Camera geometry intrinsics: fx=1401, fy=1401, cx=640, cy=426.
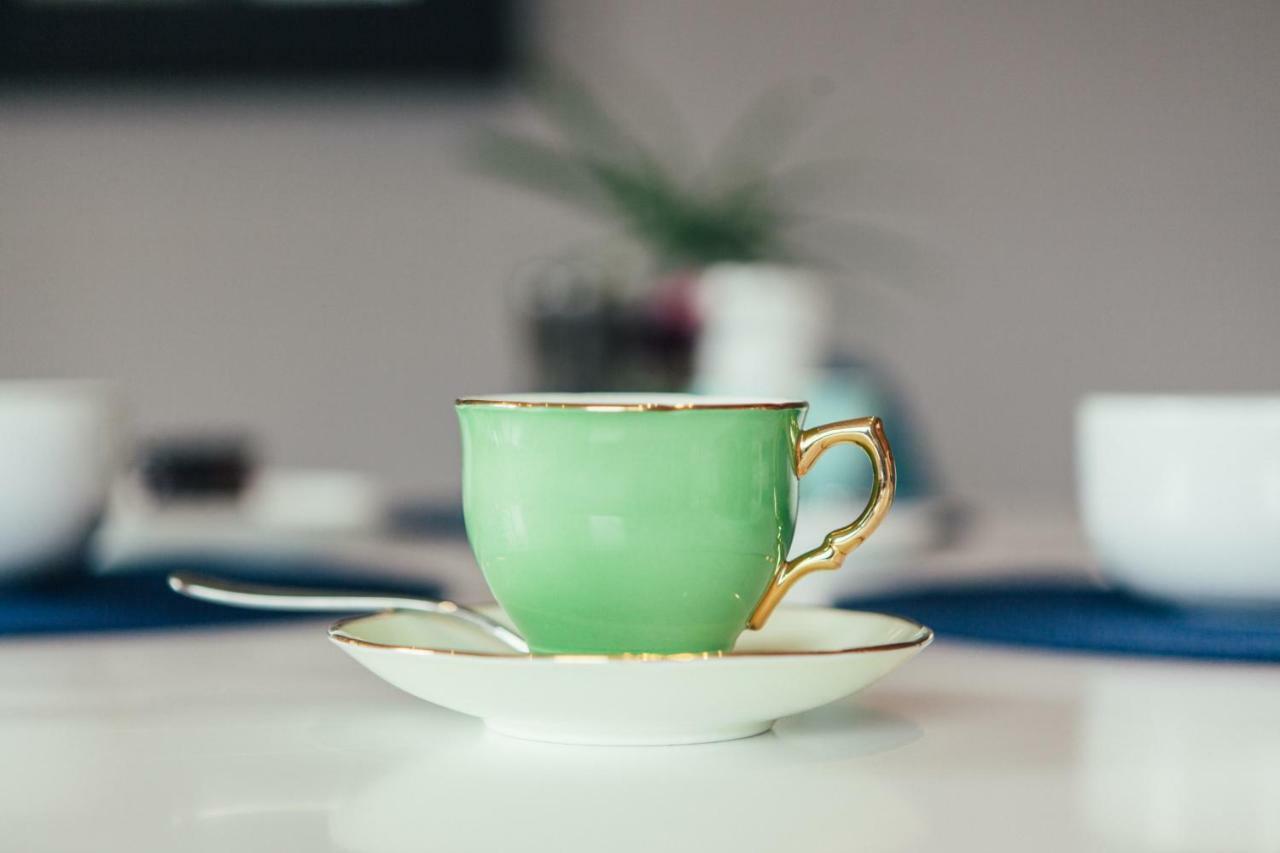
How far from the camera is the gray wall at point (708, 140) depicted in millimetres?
2668

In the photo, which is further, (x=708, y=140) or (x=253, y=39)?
(x=708, y=140)

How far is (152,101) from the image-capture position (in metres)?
2.65

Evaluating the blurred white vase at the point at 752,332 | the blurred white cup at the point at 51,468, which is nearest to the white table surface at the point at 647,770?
the blurred white cup at the point at 51,468

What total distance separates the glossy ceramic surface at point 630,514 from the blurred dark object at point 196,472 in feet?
3.73

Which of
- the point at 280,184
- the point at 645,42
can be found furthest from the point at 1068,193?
the point at 280,184

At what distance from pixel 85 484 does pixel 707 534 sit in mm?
376

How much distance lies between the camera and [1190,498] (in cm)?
60

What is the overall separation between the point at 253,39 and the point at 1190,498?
7.58ft

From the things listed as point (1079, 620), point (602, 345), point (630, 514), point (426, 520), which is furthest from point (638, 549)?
point (602, 345)

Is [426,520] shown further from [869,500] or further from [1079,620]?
[869,500]

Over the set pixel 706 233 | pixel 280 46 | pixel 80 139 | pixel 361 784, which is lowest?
pixel 361 784

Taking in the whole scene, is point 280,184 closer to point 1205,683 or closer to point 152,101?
point 152,101

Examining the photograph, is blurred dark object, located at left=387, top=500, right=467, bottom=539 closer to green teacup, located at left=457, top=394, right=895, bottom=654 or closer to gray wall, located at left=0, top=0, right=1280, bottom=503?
green teacup, located at left=457, top=394, right=895, bottom=654

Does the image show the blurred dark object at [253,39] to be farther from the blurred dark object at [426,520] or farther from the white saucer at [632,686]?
the white saucer at [632,686]
